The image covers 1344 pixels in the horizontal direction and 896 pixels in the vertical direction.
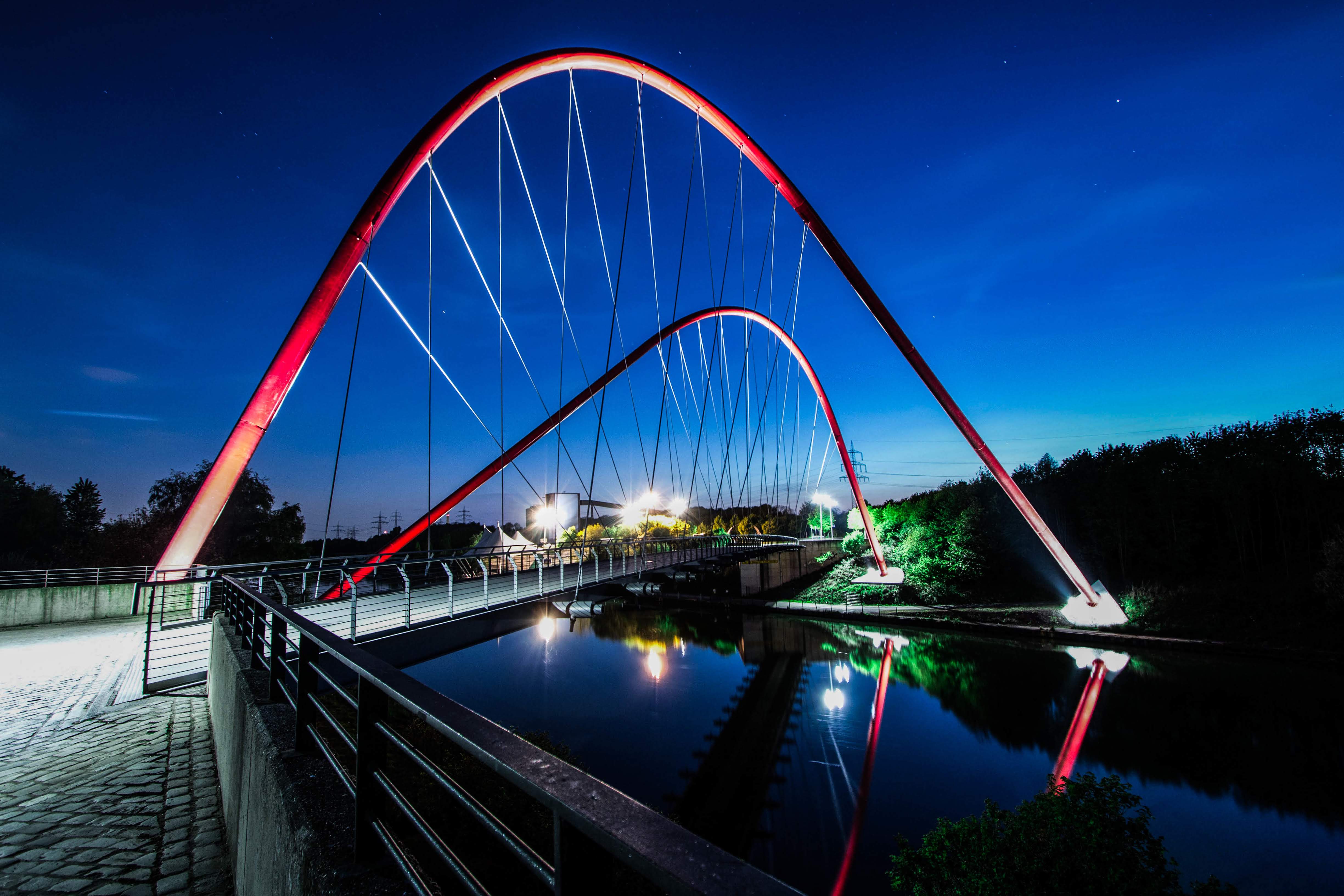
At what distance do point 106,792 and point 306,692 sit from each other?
3483mm

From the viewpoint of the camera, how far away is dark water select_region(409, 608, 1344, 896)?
12570 millimetres

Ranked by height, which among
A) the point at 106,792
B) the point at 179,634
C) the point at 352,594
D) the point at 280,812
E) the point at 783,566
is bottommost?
the point at 783,566

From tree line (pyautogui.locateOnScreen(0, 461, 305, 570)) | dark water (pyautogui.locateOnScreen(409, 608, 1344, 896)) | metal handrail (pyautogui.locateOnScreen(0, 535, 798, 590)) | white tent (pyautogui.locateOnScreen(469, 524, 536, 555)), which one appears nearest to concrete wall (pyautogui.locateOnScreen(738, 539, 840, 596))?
metal handrail (pyautogui.locateOnScreen(0, 535, 798, 590))

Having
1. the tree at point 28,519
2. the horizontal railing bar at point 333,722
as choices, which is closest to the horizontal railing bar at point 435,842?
the horizontal railing bar at point 333,722

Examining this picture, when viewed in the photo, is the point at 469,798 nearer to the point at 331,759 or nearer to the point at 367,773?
A: the point at 367,773

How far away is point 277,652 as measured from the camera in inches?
146

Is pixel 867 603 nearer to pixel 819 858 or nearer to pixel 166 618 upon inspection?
pixel 819 858

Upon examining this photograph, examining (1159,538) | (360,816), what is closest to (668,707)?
(360,816)

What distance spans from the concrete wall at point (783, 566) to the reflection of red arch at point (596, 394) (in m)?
6.14

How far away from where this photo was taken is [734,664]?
26.0 m

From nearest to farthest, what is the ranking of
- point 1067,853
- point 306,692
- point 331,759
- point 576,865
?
point 576,865 < point 331,759 < point 306,692 < point 1067,853

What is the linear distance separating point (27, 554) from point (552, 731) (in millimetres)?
36750

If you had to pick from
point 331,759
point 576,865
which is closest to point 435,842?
point 576,865

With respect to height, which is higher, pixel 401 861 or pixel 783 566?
pixel 401 861
